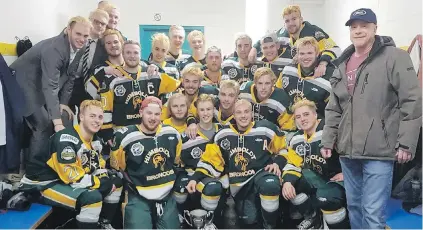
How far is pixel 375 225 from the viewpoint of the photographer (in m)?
2.05

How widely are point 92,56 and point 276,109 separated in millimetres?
1480

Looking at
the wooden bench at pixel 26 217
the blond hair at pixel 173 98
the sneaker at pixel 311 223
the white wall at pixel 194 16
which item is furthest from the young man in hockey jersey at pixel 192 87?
the white wall at pixel 194 16

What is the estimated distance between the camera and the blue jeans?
6.68 feet

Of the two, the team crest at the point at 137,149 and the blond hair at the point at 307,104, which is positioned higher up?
the blond hair at the point at 307,104

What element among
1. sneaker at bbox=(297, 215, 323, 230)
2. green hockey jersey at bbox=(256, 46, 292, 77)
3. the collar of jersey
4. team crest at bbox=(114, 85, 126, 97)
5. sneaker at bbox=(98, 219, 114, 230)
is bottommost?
sneaker at bbox=(297, 215, 323, 230)

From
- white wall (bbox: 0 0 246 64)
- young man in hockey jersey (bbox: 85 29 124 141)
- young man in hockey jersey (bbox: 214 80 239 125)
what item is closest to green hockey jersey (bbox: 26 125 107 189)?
young man in hockey jersey (bbox: 85 29 124 141)

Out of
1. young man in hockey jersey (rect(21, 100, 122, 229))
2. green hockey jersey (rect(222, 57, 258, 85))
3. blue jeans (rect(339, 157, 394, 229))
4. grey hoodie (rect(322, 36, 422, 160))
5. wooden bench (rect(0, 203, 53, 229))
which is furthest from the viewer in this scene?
green hockey jersey (rect(222, 57, 258, 85))

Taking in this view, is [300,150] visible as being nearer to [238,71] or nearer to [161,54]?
[238,71]

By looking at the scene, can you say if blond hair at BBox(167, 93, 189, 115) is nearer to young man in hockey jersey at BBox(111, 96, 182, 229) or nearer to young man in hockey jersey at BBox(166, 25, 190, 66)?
young man in hockey jersey at BBox(111, 96, 182, 229)

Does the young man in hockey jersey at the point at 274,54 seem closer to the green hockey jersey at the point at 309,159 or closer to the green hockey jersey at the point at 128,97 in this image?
the green hockey jersey at the point at 309,159

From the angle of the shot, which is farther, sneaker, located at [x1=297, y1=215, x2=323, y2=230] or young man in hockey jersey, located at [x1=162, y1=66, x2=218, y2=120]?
young man in hockey jersey, located at [x1=162, y1=66, x2=218, y2=120]

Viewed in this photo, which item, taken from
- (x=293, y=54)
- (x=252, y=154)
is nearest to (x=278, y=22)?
(x=293, y=54)

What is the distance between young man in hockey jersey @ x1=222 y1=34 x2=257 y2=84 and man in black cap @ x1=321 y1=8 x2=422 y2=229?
1340 mm

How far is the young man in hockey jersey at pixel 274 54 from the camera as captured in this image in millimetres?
3316
